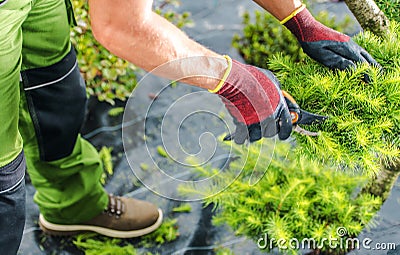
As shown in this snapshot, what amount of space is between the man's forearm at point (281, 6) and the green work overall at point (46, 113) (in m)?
0.68

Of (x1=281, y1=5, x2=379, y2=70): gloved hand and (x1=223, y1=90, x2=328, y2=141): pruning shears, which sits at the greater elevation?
(x1=281, y1=5, x2=379, y2=70): gloved hand

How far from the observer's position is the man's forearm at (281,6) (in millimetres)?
1696

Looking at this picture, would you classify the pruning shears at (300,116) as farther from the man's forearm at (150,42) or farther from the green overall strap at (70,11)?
the green overall strap at (70,11)

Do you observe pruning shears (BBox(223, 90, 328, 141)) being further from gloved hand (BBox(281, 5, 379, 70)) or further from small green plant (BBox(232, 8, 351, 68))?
small green plant (BBox(232, 8, 351, 68))

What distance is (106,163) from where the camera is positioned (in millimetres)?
2656

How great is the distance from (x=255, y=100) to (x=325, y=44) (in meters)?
0.30

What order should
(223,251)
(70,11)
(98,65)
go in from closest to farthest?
(70,11) < (223,251) < (98,65)

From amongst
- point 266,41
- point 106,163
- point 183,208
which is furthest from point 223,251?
point 266,41

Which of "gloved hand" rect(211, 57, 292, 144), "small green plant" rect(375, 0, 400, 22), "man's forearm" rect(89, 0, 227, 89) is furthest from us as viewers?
"small green plant" rect(375, 0, 400, 22)

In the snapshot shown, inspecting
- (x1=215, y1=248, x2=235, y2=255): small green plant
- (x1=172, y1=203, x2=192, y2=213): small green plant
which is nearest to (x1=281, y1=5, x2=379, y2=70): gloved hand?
(x1=215, y1=248, x2=235, y2=255): small green plant

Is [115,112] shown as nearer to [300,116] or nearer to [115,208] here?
[115,208]

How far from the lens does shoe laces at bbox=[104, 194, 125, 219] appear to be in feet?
7.84

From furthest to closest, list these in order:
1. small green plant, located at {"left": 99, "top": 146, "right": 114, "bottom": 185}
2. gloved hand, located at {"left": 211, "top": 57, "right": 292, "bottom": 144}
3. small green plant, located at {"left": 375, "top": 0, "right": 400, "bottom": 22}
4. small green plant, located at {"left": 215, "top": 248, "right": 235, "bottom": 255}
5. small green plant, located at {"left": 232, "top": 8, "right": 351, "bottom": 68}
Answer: small green plant, located at {"left": 232, "top": 8, "right": 351, "bottom": 68} < small green plant, located at {"left": 99, "top": 146, "right": 114, "bottom": 185} < small green plant, located at {"left": 215, "top": 248, "right": 235, "bottom": 255} < small green plant, located at {"left": 375, "top": 0, "right": 400, "bottom": 22} < gloved hand, located at {"left": 211, "top": 57, "right": 292, "bottom": 144}

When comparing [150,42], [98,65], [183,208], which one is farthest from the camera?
[98,65]
